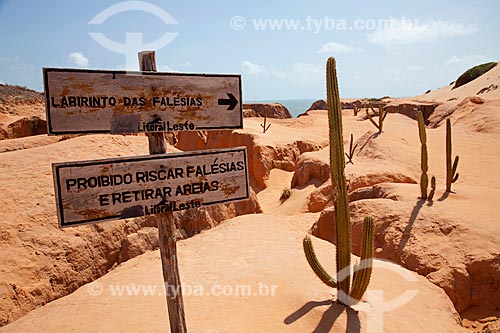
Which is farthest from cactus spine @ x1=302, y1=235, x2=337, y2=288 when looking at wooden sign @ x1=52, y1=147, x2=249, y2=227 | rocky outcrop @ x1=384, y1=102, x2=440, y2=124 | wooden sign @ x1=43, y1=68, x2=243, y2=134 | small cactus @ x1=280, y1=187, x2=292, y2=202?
rocky outcrop @ x1=384, y1=102, x2=440, y2=124

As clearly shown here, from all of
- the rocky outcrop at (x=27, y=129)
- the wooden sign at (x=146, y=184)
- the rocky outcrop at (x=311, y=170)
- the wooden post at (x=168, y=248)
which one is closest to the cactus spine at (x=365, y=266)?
the wooden sign at (x=146, y=184)

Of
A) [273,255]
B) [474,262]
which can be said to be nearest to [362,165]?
[474,262]

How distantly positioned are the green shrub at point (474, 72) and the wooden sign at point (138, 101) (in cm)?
4310

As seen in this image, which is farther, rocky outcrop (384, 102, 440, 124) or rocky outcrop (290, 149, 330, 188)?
rocky outcrop (384, 102, 440, 124)

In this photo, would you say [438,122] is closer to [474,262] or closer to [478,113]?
[478,113]

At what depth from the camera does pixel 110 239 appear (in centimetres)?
558

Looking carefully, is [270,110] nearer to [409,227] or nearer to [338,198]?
[409,227]

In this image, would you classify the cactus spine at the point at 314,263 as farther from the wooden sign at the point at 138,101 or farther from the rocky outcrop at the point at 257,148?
the rocky outcrop at the point at 257,148

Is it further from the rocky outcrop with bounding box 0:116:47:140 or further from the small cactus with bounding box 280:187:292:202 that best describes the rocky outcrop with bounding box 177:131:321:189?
the rocky outcrop with bounding box 0:116:47:140

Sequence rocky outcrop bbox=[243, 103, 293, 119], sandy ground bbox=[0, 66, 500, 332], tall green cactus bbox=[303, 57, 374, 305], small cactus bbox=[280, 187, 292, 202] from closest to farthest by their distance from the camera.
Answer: sandy ground bbox=[0, 66, 500, 332] → tall green cactus bbox=[303, 57, 374, 305] → small cactus bbox=[280, 187, 292, 202] → rocky outcrop bbox=[243, 103, 293, 119]

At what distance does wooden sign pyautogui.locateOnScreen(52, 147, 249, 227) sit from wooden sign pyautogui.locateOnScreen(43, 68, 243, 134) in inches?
9.9

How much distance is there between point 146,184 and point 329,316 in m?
2.65

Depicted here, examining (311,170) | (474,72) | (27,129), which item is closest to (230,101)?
(311,170)

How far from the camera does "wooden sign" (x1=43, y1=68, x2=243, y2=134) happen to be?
8.40 ft
